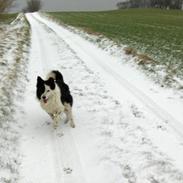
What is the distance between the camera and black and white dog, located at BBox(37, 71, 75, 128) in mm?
7605

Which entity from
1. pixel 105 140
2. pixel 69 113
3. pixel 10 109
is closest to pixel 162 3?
pixel 10 109

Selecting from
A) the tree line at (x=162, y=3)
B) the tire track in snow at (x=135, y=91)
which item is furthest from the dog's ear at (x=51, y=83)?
the tree line at (x=162, y=3)

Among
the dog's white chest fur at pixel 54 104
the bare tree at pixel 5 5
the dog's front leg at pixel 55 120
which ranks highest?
the dog's white chest fur at pixel 54 104

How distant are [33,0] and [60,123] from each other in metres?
135

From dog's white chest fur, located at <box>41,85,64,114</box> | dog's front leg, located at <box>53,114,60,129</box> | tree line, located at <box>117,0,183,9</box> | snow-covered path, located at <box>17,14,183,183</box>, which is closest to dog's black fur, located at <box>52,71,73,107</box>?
dog's white chest fur, located at <box>41,85,64,114</box>

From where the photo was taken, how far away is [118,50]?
19.0 m

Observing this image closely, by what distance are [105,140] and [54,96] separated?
1.48 m

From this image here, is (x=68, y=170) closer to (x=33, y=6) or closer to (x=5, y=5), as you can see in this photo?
(x=5, y=5)

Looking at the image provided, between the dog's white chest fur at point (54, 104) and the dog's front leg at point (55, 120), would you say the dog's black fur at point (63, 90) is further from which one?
the dog's front leg at point (55, 120)

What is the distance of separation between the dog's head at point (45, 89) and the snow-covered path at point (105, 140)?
830 mm

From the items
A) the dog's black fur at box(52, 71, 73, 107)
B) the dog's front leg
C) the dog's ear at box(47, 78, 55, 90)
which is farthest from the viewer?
the dog's black fur at box(52, 71, 73, 107)

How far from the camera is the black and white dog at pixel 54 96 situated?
761 cm

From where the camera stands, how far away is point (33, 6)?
13538cm

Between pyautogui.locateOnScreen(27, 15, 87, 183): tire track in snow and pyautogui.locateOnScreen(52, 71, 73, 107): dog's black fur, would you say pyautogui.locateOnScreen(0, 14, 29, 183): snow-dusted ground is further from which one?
pyautogui.locateOnScreen(52, 71, 73, 107): dog's black fur
